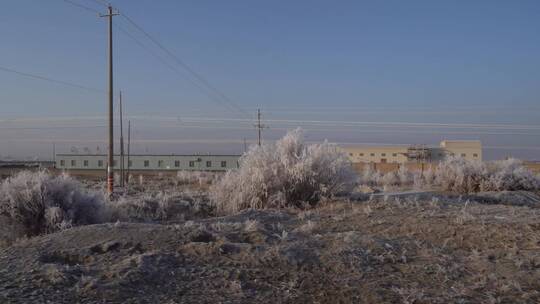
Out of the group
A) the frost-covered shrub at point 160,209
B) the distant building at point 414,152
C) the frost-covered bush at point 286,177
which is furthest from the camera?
the distant building at point 414,152

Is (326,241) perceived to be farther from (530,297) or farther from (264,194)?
(264,194)

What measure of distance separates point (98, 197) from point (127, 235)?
23.4 feet

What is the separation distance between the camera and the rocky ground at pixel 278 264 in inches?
254

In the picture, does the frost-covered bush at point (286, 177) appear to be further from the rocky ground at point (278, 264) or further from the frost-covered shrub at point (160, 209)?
the rocky ground at point (278, 264)

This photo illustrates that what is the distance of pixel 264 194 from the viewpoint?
55.7 ft

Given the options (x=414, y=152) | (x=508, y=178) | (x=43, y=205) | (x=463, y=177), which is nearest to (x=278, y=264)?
(x=43, y=205)

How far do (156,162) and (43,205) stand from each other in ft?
280

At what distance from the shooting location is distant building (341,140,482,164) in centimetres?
8219

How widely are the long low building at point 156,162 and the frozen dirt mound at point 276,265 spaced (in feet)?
260

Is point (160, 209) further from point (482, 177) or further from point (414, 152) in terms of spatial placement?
point (414, 152)

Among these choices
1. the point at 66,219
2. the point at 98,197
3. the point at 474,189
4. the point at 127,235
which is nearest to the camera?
the point at 127,235

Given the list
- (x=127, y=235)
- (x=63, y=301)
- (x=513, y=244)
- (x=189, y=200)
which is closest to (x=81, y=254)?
(x=127, y=235)

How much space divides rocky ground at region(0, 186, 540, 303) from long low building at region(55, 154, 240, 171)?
260 ft

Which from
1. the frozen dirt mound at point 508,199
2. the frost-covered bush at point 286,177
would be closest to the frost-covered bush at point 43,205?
the frost-covered bush at point 286,177
